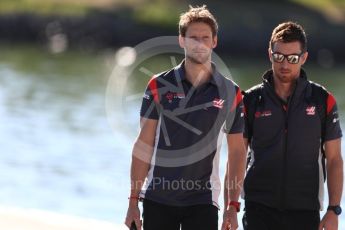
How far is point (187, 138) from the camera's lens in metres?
5.75

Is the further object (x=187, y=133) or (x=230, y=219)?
(x=230, y=219)

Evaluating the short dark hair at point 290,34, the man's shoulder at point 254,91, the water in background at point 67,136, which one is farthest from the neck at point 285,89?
the water in background at point 67,136

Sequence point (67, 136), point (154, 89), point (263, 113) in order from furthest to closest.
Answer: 1. point (67, 136)
2. point (263, 113)
3. point (154, 89)

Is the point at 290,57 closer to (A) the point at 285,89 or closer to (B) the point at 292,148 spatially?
(A) the point at 285,89

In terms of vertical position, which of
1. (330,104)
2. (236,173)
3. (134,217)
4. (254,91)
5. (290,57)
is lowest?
(134,217)

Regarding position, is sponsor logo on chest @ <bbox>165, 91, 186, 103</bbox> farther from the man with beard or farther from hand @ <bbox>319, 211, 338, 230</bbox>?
hand @ <bbox>319, 211, 338, 230</bbox>

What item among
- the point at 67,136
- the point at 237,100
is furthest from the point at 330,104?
the point at 67,136

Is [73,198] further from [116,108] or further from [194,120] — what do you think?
[194,120]

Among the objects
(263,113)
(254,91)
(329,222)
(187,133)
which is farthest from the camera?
(254,91)

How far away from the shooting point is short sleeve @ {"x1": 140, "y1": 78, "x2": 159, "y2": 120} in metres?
5.84

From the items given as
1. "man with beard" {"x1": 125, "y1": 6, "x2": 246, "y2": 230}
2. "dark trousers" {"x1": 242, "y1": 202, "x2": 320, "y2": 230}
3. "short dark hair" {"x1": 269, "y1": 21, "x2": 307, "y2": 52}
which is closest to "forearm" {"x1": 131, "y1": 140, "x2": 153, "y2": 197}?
"man with beard" {"x1": 125, "y1": 6, "x2": 246, "y2": 230}

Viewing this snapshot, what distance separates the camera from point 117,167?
761 inches

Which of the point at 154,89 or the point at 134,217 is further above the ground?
the point at 154,89

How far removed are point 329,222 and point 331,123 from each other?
56 centimetres
